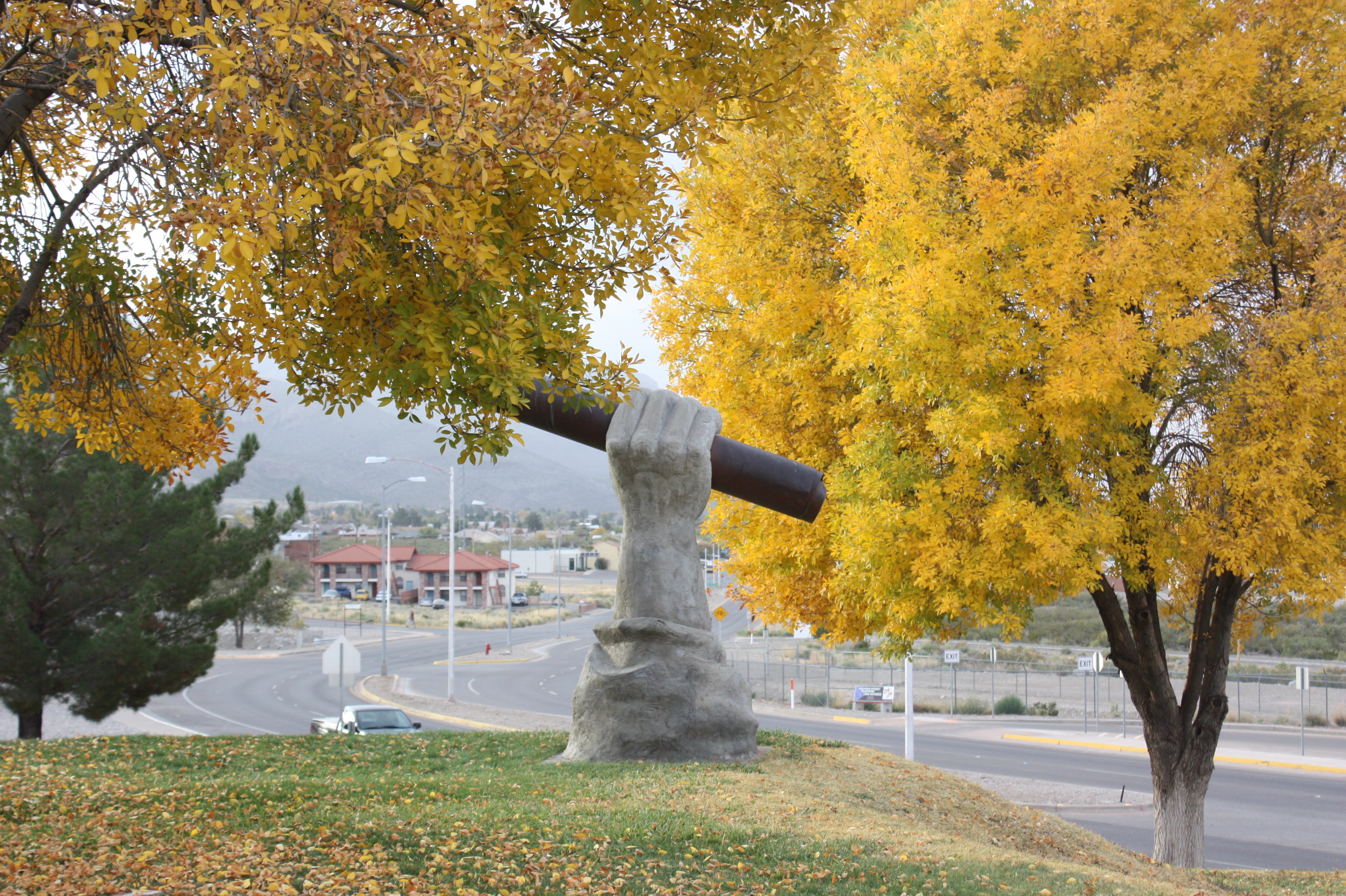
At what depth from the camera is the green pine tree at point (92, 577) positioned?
16172 millimetres

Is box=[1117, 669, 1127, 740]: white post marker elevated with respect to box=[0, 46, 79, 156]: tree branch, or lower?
lower

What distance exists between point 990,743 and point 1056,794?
7.32 meters

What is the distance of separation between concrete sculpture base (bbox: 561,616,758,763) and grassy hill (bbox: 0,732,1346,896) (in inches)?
15.3

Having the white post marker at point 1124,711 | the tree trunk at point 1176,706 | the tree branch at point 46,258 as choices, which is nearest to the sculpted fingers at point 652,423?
the tree trunk at point 1176,706

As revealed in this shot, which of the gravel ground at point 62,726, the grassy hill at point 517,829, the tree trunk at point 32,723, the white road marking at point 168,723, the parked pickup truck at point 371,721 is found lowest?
the gravel ground at point 62,726

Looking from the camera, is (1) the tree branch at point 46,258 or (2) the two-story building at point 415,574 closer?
(1) the tree branch at point 46,258

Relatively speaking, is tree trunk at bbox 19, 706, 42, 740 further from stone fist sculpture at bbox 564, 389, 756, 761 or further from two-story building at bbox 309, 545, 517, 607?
two-story building at bbox 309, 545, 517, 607

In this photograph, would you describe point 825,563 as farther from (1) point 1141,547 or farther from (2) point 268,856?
(2) point 268,856

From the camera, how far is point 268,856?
5.81m

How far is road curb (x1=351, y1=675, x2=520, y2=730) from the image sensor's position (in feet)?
76.6

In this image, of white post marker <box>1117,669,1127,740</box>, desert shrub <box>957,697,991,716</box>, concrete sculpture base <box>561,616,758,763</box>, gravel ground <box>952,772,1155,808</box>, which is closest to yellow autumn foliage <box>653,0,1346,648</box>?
concrete sculpture base <box>561,616,758,763</box>

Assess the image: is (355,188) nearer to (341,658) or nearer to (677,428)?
(677,428)

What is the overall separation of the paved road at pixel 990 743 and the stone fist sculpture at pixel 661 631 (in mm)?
8037

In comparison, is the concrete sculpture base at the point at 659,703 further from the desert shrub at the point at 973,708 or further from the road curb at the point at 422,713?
the desert shrub at the point at 973,708
